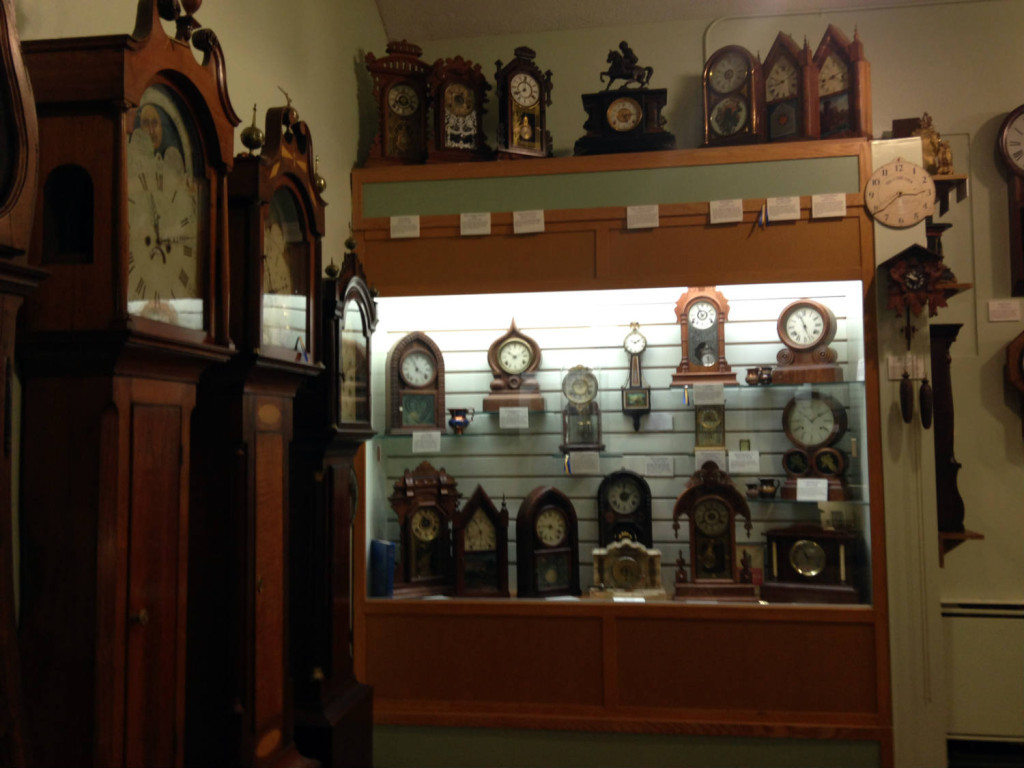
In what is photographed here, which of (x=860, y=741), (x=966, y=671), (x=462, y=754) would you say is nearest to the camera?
(x=860, y=741)

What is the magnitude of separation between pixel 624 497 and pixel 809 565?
0.83 m

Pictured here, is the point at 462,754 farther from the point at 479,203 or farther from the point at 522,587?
the point at 479,203

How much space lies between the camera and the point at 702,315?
12.3 ft

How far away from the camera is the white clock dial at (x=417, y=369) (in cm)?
380

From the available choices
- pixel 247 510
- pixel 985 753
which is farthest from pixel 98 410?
pixel 985 753

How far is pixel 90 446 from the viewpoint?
1.50 metres

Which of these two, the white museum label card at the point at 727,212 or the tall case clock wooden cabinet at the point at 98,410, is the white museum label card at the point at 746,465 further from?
the tall case clock wooden cabinet at the point at 98,410

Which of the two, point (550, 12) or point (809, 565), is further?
point (550, 12)

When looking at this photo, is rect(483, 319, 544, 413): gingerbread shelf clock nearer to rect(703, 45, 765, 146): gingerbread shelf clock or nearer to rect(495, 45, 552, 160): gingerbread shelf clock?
rect(495, 45, 552, 160): gingerbread shelf clock

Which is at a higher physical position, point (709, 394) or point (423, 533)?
point (709, 394)

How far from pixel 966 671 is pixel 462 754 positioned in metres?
2.38

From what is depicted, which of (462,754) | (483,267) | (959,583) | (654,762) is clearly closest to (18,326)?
(483,267)

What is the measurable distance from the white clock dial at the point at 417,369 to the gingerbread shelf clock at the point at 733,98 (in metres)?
1.61

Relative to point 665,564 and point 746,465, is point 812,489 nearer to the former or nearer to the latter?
point 746,465
